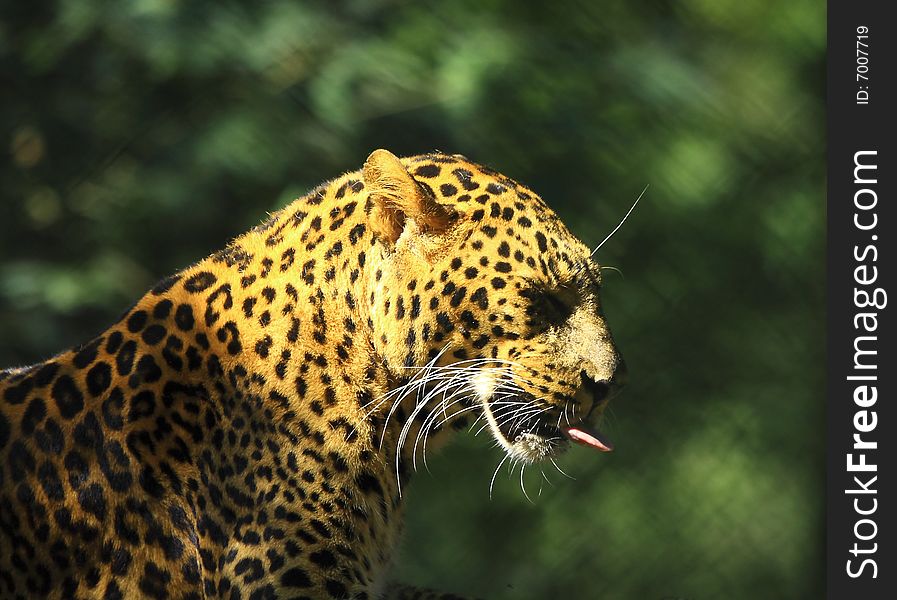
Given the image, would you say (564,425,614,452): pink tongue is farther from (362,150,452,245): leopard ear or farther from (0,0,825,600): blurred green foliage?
(0,0,825,600): blurred green foliage

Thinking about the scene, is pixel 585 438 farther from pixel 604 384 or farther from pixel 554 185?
pixel 554 185

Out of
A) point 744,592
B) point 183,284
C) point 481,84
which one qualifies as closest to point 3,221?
point 481,84

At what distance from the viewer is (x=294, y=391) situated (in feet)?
10.4

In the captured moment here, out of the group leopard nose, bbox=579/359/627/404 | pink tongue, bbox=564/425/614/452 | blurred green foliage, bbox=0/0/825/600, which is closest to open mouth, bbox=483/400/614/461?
pink tongue, bbox=564/425/614/452

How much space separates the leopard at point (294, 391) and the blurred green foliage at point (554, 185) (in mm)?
3714

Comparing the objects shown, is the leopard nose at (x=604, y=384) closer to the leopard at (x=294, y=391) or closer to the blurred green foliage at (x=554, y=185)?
the leopard at (x=294, y=391)

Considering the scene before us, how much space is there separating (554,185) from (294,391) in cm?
575

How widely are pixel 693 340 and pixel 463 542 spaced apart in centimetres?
237

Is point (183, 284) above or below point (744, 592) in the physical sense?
above

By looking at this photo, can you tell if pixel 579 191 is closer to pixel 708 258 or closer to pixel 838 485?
pixel 708 258

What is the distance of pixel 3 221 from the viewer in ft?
26.8

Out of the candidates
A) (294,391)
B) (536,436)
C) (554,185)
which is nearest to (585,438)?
(536,436)

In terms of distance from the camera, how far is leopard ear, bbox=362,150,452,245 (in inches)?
125

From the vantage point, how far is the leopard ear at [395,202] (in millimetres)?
3184
